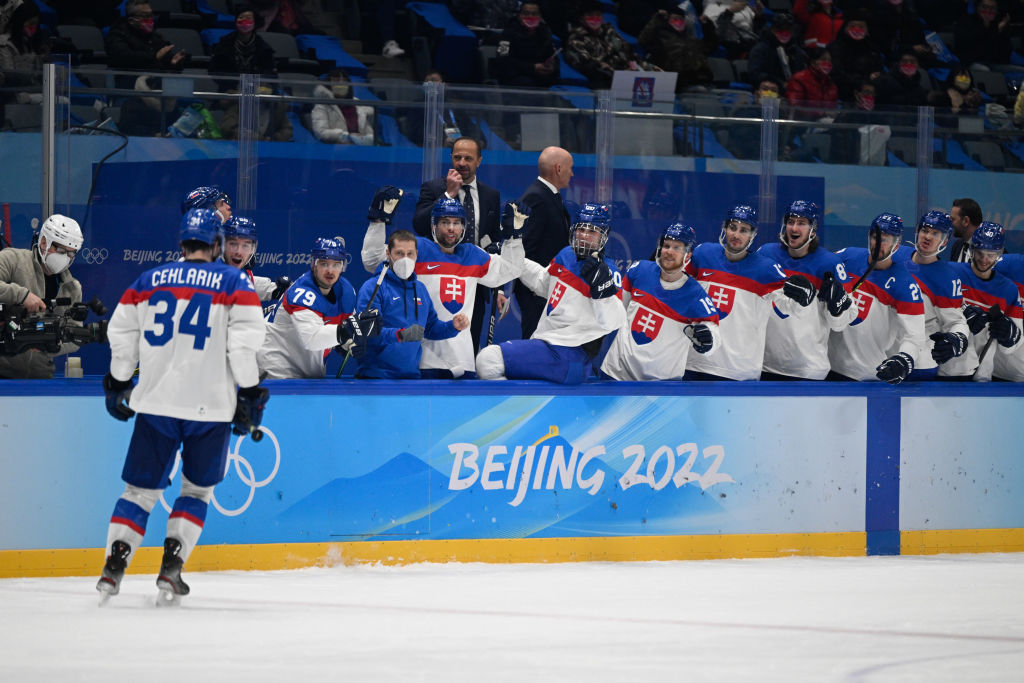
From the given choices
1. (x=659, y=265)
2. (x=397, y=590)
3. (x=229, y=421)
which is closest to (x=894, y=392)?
(x=659, y=265)

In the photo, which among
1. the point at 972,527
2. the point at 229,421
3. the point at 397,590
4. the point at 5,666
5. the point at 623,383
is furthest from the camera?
the point at 972,527

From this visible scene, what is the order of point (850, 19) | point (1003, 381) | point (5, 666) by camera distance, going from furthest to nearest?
point (850, 19), point (1003, 381), point (5, 666)

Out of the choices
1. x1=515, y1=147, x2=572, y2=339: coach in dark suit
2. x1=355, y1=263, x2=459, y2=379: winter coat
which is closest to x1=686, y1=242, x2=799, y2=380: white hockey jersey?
x1=515, y1=147, x2=572, y2=339: coach in dark suit

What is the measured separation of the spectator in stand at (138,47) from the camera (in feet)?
31.3

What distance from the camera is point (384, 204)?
669 cm

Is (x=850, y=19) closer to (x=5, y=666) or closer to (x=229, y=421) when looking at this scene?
(x=229, y=421)

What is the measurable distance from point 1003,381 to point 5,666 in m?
5.50

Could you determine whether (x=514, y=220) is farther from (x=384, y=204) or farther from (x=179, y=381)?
(x=179, y=381)

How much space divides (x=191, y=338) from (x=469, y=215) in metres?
2.67

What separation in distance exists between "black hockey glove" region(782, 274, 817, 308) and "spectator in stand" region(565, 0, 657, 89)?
5071mm

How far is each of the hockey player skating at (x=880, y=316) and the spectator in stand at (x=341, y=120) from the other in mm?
2971

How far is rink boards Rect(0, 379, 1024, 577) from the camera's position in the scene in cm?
554

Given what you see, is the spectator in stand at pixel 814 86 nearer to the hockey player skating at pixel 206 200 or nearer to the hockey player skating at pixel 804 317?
the hockey player skating at pixel 804 317

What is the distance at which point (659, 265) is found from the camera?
6.69m
